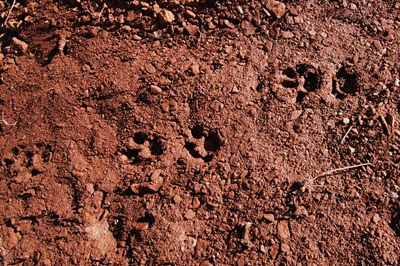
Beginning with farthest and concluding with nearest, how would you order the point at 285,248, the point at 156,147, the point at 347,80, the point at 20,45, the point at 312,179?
the point at 20,45
the point at 347,80
the point at 156,147
the point at 312,179
the point at 285,248

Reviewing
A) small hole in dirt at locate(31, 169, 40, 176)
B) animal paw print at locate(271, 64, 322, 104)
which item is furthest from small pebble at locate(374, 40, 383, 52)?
small hole in dirt at locate(31, 169, 40, 176)

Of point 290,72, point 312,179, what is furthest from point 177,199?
point 290,72

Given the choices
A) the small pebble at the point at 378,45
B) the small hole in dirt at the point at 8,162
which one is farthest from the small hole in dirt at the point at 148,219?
the small pebble at the point at 378,45

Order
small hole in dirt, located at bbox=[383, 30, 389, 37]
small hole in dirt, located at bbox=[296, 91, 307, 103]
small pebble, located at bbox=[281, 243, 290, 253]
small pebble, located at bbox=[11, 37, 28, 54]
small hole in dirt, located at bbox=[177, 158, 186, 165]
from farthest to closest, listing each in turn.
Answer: small pebble, located at bbox=[11, 37, 28, 54] < small hole in dirt, located at bbox=[383, 30, 389, 37] < small hole in dirt, located at bbox=[296, 91, 307, 103] < small hole in dirt, located at bbox=[177, 158, 186, 165] < small pebble, located at bbox=[281, 243, 290, 253]

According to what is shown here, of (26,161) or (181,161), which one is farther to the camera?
(26,161)

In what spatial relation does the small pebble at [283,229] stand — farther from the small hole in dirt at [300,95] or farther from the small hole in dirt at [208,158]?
the small hole in dirt at [300,95]

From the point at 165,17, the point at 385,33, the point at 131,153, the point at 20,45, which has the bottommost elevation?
the point at 131,153

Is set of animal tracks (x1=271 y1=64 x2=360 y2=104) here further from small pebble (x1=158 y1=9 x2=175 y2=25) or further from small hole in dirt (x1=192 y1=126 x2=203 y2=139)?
small pebble (x1=158 y1=9 x2=175 y2=25)

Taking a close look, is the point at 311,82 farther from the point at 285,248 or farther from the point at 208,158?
the point at 285,248
